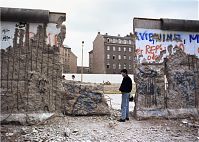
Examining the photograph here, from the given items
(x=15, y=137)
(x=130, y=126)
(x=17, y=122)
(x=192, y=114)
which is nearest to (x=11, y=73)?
(x=17, y=122)

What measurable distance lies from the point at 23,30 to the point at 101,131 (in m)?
3.53

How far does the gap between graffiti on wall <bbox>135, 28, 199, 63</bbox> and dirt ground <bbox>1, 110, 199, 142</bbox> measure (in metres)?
1.99

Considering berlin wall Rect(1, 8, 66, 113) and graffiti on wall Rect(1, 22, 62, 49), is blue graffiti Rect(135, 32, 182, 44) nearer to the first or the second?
graffiti on wall Rect(1, 22, 62, 49)

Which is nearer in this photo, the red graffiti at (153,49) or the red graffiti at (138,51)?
the red graffiti at (138,51)

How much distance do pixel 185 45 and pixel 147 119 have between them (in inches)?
105

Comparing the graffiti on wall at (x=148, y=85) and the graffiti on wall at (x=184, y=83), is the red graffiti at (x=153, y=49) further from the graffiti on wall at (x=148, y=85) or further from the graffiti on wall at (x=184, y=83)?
the graffiti on wall at (x=184, y=83)

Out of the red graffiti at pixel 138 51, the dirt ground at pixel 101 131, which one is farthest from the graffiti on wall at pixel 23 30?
the red graffiti at pixel 138 51

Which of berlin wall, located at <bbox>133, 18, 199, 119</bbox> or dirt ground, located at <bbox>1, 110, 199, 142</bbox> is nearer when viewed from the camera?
dirt ground, located at <bbox>1, 110, 199, 142</bbox>

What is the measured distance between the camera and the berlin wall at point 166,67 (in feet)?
30.1

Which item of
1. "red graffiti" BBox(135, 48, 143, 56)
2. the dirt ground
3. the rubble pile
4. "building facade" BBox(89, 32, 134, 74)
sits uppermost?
"building facade" BBox(89, 32, 134, 74)

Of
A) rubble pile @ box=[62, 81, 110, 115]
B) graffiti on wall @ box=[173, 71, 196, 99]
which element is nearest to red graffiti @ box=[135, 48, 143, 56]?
graffiti on wall @ box=[173, 71, 196, 99]

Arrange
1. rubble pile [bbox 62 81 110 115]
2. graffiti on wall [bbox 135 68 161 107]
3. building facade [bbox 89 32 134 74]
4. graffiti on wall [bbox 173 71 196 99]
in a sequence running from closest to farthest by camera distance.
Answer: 1. rubble pile [bbox 62 81 110 115]
2. graffiti on wall [bbox 135 68 161 107]
3. graffiti on wall [bbox 173 71 196 99]
4. building facade [bbox 89 32 134 74]

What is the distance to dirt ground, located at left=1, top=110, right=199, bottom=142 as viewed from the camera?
23.5 feet

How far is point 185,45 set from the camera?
9.60 metres
